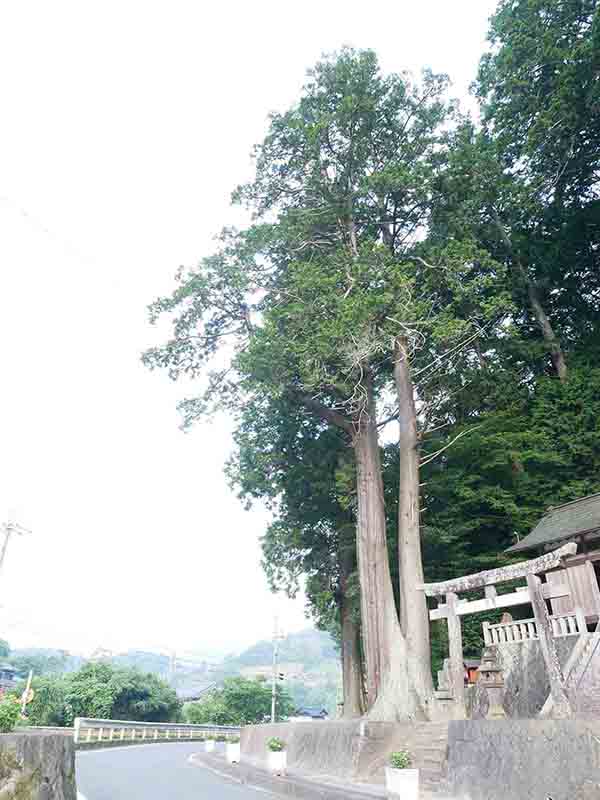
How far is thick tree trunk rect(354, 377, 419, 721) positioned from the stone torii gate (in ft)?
4.31

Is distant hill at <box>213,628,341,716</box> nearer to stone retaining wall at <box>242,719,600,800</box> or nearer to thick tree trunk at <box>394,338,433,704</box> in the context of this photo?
thick tree trunk at <box>394,338,433,704</box>

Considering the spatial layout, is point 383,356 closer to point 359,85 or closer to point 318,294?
point 318,294

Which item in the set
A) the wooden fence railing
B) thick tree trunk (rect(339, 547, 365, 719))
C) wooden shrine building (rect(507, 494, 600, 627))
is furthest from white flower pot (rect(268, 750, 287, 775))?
wooden shrine building (rect(507, 494, 600, 627))

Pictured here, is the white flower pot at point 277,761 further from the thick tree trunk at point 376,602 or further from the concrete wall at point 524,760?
the concrete wall at point 524,760

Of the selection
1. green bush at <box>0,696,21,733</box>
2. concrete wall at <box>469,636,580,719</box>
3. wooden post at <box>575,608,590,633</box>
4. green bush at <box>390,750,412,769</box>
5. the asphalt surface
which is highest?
wooden post at <box>575,608,590,633</box>

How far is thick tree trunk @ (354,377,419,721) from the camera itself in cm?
1182

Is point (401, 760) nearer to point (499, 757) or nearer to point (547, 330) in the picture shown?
point (499, 757)

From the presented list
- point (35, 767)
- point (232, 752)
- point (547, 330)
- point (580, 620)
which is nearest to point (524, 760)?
point (580, 620)

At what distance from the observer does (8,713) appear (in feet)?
18.6

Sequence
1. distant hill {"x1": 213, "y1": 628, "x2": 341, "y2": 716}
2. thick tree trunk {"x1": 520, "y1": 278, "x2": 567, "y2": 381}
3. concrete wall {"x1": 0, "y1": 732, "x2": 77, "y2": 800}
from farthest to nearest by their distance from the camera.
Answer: distant hill {"x1": 213, "y1": 628, "x2": 341, "y2": 716} → thick tree trunk {"x1": 520, "y1": 278, "x2": 567, "y2": 381} → concrete wall {"x1": 0, "y1": 732, "x2": 77, "y2": 800}

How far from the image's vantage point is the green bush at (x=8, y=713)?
5625mm

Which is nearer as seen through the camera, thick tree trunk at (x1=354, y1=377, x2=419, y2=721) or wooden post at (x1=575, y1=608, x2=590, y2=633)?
wooden post at (x1=575, y1=608, x2=590, y2=633)

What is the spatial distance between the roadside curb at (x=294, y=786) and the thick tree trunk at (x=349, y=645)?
444cm

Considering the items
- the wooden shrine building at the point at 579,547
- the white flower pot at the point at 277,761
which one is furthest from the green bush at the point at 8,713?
the wooden shrine building at the point at 579,547
